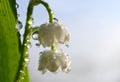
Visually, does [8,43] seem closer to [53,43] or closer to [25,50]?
[25,50]

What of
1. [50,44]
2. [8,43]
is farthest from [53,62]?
[8,43]

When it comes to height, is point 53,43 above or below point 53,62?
above

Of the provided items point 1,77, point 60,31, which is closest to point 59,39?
point 60,31

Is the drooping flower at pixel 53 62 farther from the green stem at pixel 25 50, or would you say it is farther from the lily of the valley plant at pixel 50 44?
the green stem at pixel 25 50

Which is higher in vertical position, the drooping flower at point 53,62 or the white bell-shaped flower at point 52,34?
the white bell-shaped flower at point 52,34

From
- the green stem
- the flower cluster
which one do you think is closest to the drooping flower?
the flower cluster

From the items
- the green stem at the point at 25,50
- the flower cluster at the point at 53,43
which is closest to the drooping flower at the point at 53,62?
the flower cluster at the point at 53,43

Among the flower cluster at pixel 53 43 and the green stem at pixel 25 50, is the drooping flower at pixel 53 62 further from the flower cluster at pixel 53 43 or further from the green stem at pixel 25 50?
the green stem at pixel 25 50
